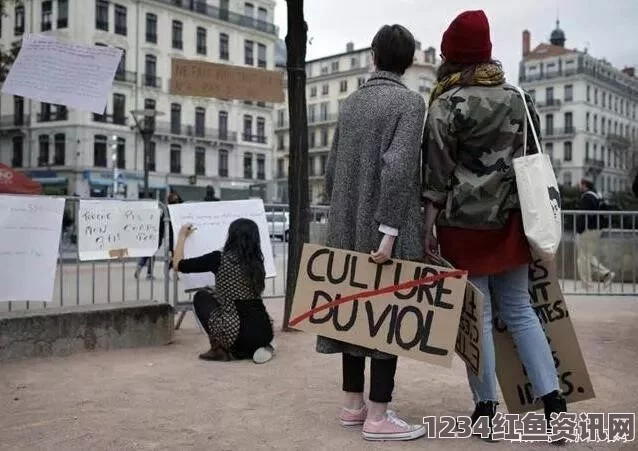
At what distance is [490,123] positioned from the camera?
3.03m

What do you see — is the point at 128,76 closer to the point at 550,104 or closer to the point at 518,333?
the point at 518,333

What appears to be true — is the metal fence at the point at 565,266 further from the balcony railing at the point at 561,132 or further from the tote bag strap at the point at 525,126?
the balcony railing at the point at 561,132

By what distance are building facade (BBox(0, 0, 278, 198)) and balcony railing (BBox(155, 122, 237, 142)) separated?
79mm

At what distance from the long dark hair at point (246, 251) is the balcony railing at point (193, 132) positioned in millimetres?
49281

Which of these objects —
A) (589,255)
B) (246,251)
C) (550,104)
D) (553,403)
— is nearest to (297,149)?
(246,251)

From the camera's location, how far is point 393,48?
3236 mm

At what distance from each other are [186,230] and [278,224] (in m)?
1.99

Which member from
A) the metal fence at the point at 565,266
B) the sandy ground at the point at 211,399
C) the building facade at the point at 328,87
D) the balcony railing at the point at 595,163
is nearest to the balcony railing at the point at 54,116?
the building facade at the point at 328,87

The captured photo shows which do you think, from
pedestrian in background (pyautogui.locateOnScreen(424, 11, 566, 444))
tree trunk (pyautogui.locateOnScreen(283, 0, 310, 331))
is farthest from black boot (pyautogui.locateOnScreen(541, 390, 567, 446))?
tree trunk (pyautogui.locateOnScreen(283, 0, 310, 331))

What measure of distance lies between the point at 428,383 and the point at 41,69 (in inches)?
149

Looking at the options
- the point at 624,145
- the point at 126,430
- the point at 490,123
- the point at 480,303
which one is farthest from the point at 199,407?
the point at 624,145

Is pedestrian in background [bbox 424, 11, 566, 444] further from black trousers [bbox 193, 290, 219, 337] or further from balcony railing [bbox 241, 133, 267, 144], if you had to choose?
balcony railing [bbox 241, 133, 267, 144]

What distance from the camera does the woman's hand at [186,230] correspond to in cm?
585

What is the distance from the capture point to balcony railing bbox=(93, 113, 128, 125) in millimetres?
48594
